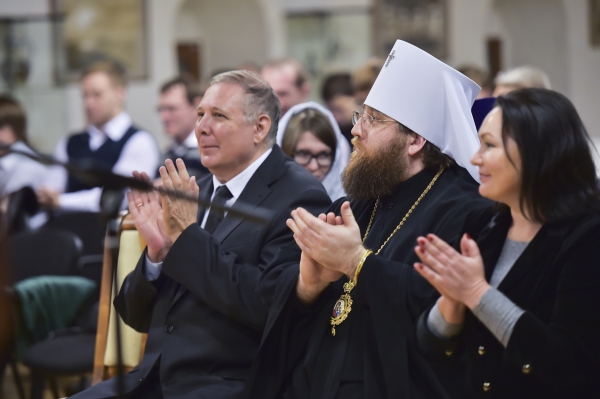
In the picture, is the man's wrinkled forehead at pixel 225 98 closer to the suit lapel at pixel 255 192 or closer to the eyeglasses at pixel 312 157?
the suit lapel at pixel 255 192

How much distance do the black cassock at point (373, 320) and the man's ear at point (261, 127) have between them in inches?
22.0

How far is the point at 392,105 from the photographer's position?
3.10 meters

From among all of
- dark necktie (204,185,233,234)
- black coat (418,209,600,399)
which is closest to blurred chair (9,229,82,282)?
dark necktie (204,185,233,234)

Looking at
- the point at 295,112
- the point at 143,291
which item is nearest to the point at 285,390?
the point at 143,291

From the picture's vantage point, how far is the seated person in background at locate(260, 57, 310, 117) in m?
6.27

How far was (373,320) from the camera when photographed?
9.00ft

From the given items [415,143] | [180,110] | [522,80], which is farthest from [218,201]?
[180,110]

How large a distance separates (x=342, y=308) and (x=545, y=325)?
885 mm

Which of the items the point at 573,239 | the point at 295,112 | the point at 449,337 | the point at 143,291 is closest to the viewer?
the point at 573,239

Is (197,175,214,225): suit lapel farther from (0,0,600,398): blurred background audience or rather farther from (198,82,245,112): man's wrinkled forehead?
(0,0,600,398): blurred background audience

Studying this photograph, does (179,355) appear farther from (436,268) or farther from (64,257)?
(64,257)

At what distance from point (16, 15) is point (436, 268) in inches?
365

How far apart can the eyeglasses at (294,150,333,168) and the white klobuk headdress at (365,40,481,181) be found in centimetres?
124

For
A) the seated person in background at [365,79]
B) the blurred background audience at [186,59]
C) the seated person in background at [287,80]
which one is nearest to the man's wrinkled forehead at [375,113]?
the blurred background audience at [186,59]
